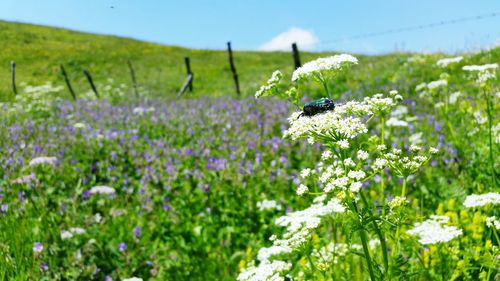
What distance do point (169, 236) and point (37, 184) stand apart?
1.71 m

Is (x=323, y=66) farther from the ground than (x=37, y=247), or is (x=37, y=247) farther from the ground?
(x=323, y=66)

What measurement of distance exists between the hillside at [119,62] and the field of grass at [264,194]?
57.8 feet

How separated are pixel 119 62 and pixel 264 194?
143 feet

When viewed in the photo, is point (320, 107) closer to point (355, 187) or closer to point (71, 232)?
point (355, 187)

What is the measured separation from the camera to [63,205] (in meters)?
6.05

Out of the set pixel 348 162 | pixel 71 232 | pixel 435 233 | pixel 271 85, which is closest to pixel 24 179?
pixel 71 232

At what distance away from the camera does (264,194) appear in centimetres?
628

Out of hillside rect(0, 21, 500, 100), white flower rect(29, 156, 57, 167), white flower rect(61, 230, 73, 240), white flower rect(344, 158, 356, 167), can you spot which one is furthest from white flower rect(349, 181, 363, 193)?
hillside rect(0, 21, 500, 100)

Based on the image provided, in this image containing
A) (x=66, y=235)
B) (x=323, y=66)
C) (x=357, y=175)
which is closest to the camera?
(x=357, y=175)

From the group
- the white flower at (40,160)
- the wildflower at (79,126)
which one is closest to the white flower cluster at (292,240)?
the white flower at (40,160)

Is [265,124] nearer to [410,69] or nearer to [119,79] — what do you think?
[410,69]

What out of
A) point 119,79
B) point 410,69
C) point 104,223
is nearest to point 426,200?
point 104,223

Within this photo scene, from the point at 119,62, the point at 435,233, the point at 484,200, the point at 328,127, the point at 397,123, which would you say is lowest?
the point at 435,233

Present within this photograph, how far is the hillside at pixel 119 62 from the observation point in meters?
34.7
